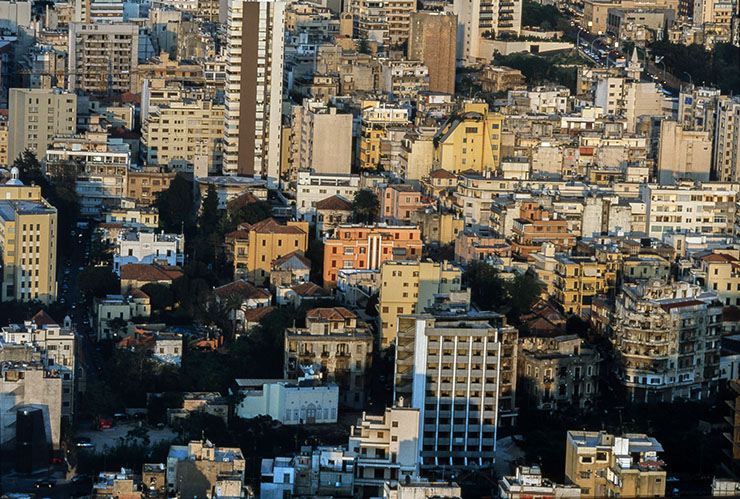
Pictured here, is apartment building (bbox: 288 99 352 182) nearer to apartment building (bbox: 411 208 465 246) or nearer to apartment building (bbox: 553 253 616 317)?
apartment building (bbox: 411 208 465 246)

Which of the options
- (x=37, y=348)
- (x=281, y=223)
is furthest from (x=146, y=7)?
(x=37, y=348)

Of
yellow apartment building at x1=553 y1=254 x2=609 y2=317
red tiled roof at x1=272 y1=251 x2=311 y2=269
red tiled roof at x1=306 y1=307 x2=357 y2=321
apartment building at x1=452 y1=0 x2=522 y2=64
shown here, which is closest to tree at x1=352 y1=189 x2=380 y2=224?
red tiled roof at x1=272 y1=251 x2=311 y2=269

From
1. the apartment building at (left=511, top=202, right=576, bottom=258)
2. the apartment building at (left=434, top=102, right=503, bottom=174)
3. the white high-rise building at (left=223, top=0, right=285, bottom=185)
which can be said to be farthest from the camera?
the white high-rise building at (left=223, top=0, right=285, bottom=185)

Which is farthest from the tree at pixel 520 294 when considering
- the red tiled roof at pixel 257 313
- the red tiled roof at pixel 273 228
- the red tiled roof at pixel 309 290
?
the red tiled roof at pixel 273 228

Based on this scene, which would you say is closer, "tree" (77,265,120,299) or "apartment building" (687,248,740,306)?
"apartment building" (687,248,740,306)

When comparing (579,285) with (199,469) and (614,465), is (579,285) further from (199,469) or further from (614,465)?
(199,469)

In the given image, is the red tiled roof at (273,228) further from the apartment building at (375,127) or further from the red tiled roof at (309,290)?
the apartment building at (375,127)

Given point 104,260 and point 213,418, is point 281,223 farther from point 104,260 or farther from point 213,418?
point 213,418
